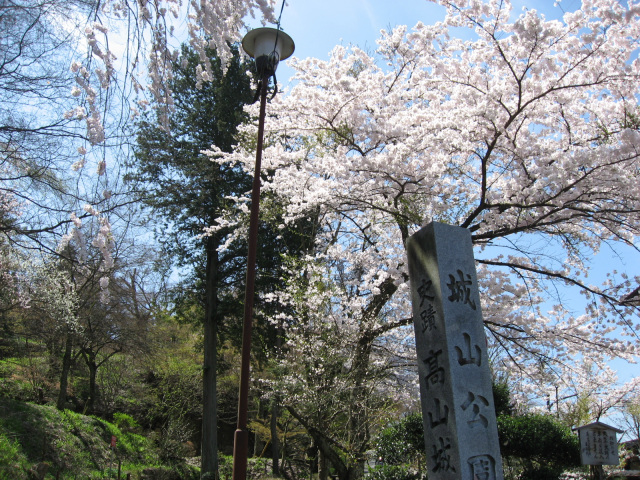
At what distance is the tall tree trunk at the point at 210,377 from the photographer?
41.3 feet

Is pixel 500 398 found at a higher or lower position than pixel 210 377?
lower

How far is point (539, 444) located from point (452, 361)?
5.77 metres

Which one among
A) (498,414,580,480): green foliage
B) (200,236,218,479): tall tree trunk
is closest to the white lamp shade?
(498,414,580,480): green foliage

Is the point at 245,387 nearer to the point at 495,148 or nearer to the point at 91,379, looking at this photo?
A: the point at 495,148

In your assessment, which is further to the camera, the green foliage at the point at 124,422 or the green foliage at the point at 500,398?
the green foliage at the point at 124,422

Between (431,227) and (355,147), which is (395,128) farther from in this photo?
(431,227)

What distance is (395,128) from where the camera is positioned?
7227 millimetres

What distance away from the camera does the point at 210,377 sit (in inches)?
522

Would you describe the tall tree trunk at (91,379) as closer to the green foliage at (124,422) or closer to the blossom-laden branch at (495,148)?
the green foliage at (124,422)

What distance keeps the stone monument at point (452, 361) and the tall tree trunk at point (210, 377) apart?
834 cm

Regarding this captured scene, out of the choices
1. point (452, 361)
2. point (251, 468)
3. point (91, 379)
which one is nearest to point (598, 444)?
point (452, 361)

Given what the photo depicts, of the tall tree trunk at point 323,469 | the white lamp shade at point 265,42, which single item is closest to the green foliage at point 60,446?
the tall tree trunk at point 323,469

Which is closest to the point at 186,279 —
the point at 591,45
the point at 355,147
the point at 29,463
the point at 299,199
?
the point at 29,463

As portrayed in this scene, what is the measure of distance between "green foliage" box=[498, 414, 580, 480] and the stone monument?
16.5 ft
